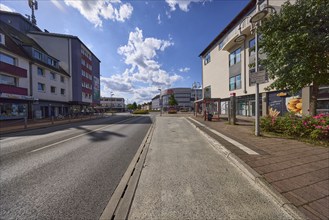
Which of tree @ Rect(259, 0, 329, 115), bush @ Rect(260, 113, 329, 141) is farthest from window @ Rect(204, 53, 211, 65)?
bush @ Rect(260, 113, 329, 141)

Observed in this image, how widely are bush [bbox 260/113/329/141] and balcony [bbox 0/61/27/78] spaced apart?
28.4m

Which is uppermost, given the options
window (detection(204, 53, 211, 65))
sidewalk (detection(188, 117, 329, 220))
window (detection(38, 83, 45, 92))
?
window (detection(204, 53, 211, 65))

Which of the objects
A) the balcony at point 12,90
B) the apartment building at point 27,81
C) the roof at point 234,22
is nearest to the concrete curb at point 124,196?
the apartment building at point 27,81

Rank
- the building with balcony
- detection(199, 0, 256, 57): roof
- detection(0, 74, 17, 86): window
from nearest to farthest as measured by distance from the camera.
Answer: detection(0, 74, 17, 86): window < detection(199, 0, 256, 57): roof < the building with balcony

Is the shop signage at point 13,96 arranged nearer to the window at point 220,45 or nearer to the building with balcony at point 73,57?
the building with balcony at point 73,57

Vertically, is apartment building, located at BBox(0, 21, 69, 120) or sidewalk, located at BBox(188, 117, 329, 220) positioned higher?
apartment building, located at BBox(0, 21, 69, 120)

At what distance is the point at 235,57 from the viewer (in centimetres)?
2472

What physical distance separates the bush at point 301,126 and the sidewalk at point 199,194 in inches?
192

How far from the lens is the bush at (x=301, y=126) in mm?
6355

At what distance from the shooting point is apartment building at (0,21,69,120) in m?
19.8

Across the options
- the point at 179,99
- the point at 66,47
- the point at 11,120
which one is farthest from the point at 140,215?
the point at 179,99

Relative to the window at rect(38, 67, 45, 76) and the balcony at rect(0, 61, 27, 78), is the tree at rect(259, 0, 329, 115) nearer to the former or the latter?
the balcony at rect(0, 61, 27, 78)

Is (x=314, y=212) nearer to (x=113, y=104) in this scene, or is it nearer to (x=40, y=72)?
(x=40, y=72)

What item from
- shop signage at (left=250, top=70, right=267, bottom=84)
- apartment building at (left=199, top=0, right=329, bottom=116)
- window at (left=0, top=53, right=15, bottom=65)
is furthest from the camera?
window at (left=0, top=53, right=15, bottom=65)
